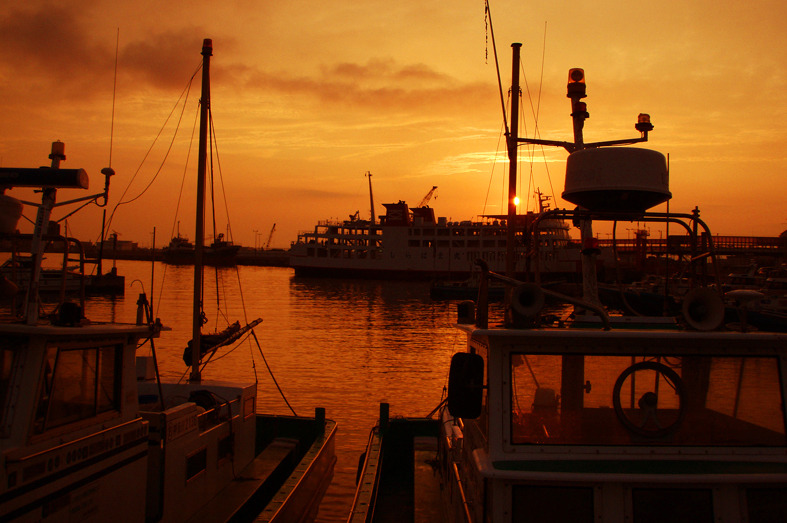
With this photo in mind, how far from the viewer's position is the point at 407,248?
9194 cm

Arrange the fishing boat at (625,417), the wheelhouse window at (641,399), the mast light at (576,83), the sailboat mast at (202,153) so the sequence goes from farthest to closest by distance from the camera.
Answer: the sailboat mast at (202,153)
the mast light at (576,83)
the wheelhouse window at (641,399)
the fishing boat at (625,417)

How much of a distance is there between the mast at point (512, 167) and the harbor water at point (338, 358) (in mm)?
1909

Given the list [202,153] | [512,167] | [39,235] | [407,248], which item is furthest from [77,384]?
[407,248]

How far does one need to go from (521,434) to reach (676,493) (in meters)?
0.91

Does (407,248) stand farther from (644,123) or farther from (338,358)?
(644,123)

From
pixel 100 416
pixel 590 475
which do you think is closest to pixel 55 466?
pixel 100 416

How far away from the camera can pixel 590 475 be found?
→ 3547 mm

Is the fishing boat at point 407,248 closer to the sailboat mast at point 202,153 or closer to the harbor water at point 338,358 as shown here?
the harbor water at point 338,358

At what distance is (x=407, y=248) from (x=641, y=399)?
88.2 meters

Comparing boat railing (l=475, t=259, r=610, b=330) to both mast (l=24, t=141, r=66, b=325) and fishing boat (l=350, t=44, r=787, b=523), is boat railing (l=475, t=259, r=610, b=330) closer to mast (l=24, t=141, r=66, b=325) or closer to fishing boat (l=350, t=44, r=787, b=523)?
fishing boat (l=350, t=44, r=787, b=523)

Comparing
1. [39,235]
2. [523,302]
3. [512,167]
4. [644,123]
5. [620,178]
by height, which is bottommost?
[523,302]

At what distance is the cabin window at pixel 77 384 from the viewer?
4789 mm

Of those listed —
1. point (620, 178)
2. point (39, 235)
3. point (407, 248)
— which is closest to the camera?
point (620, 178)

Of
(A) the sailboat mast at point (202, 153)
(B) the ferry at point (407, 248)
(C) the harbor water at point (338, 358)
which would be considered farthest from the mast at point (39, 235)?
(B) the ferry at point (407, 248)
